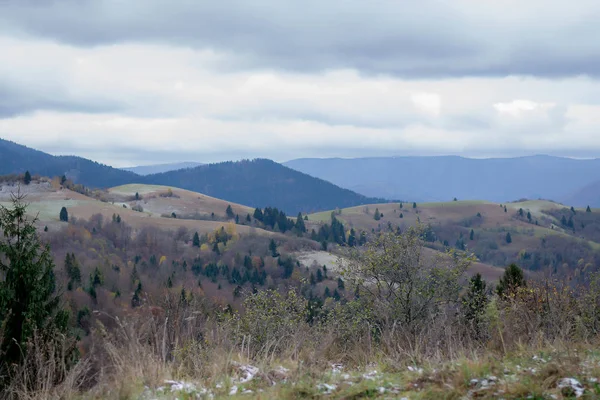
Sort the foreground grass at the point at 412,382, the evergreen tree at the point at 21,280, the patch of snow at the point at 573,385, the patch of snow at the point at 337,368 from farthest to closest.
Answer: the evergreen tree at the point at 21,280 → the patch of snow at the point at 337,368 → the foreground grass at the point at 412,382 → the patch of snow at the point at 573,385

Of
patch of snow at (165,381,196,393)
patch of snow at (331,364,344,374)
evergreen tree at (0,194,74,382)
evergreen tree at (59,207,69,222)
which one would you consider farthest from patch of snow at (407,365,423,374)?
evergreen tree at (59,207,69,222)

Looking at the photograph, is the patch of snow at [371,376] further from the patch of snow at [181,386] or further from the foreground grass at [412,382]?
the patch of snow at [181,386]

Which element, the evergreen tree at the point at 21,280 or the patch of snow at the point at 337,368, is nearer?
the patch of snow at the point at 337,368

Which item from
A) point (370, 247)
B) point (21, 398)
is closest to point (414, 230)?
point (370, 247)

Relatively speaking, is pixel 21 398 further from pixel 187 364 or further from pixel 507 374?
pixel 507 374

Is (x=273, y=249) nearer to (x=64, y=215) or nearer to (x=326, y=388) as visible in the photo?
(x=64, y=215)

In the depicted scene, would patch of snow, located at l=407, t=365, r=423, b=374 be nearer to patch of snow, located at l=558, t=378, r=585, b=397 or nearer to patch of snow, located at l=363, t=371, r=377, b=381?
patch of snow, located at l=363, t=371, r=377, b=381

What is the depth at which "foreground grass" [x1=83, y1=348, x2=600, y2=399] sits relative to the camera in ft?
22.3

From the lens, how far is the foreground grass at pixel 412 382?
6.78 meters

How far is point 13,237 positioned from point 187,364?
32.8 ft

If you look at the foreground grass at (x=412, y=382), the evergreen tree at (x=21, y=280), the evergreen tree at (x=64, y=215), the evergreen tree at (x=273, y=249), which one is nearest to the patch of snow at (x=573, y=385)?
the foreground grass at (x=412, y=382)

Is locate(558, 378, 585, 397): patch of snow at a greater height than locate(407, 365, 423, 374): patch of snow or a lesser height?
greater

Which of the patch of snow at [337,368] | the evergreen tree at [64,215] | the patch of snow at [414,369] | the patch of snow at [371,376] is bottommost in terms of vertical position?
the evergreen tree at [64,215]

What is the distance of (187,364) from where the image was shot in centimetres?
928
